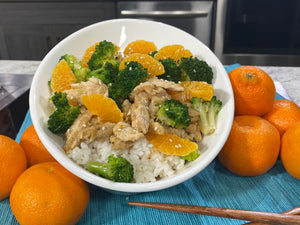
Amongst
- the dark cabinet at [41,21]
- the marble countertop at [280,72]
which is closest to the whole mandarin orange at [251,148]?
the marble countertop at [280,72]

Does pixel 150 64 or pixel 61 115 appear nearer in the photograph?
pixel 61 115

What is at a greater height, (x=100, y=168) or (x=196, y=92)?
(x=196, y=92)

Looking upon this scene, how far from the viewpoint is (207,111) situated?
114cm

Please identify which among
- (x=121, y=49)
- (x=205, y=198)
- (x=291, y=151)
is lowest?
(x=205, y=198)

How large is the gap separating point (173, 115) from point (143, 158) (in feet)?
0.63

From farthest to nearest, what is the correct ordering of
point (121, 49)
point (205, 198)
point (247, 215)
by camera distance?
1. point (121, 49)
2. point (205, 198)
3. point (247, 215)

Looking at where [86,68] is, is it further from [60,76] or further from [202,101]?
[202,101]

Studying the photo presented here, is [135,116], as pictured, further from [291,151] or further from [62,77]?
[291,151]

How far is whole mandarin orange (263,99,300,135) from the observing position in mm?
1275

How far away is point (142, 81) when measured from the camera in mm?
1142

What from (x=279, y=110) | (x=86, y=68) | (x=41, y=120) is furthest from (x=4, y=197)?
(x=279, y=110)

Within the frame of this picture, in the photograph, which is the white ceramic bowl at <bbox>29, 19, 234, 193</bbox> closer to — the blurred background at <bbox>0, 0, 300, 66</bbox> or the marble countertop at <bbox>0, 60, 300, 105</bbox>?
the marble countertop at <bbox>0, 60, 300, 105</bbox>

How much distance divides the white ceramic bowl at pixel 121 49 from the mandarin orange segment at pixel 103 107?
0.18 meters

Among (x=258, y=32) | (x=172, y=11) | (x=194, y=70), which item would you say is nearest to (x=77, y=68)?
(x=194, y=70)
